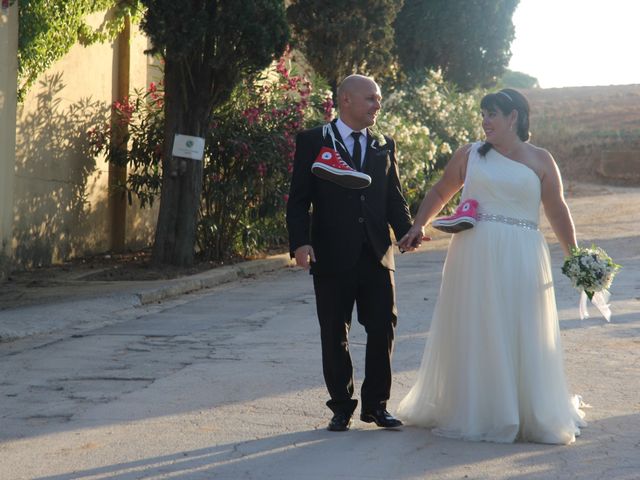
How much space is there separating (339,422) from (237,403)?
3.15 ft

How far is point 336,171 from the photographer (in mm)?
6129

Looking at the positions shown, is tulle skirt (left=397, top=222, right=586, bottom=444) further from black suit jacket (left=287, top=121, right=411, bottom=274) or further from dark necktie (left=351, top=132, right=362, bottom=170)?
dark necktie (left=351, top=132, right=362, bottom=170)

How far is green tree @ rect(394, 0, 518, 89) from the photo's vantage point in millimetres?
26562

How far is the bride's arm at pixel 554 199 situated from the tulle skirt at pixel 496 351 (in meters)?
0.14

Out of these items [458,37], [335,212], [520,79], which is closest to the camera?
[335,212]

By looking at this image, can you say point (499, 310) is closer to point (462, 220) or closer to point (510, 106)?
point (462, 220)

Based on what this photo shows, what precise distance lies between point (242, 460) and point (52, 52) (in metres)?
9.26

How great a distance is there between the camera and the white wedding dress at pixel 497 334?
608 cm

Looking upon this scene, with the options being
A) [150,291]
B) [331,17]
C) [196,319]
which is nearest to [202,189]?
[150,291]

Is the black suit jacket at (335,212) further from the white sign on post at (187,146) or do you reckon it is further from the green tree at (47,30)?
the white sign on post at (187,146)

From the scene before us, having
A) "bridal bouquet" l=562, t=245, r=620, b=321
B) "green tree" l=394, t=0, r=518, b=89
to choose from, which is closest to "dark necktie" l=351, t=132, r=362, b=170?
"bridal bouquet" l=562, t=245, r=620, b=321

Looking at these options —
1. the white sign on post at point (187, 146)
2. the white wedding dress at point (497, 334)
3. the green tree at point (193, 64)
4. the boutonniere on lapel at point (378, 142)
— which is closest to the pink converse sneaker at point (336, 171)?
the boutonniere on lapel at point (378, 142)

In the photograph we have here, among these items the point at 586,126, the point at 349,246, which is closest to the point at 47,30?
the point at 349,246

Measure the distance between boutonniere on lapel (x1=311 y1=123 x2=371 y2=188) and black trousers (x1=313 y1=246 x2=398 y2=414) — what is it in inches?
13.9
